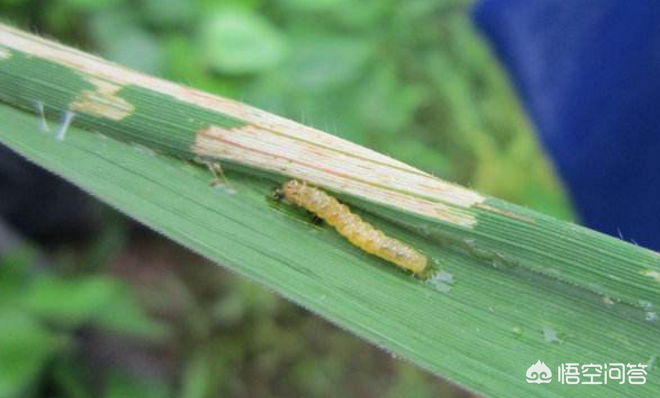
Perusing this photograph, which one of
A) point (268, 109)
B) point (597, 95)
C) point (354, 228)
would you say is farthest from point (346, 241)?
point (597, 95)

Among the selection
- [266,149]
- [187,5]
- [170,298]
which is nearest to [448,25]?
[187,5]

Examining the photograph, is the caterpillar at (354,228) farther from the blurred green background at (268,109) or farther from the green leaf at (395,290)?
the blurred green background at (268,109)

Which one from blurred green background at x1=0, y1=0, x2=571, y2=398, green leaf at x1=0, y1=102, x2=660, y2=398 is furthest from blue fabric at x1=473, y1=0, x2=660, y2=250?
green leaf at x1=0, y1=102, x2=660, y2=398

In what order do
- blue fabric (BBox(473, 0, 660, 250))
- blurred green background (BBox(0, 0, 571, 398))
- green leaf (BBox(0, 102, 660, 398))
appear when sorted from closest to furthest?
green leaf (BBox(0, 102, 660, 398))
blue fabric (BBox(473, 0, 660, 250))
blurred green background (BBox(0, 0, 571, 398))

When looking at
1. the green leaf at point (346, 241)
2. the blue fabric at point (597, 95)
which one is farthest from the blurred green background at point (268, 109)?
the green leaf at point (346, 241)

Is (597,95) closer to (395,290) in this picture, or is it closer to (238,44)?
(238,44)

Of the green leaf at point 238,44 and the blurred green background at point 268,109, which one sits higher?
the green leaf at point 238,44

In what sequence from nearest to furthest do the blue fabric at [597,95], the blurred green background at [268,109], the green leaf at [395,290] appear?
the green leaf at [395,290]
the blue fabric at [597,95]
the blurred green background at [268,109]

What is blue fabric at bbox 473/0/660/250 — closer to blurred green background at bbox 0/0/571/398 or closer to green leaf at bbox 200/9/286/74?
blurred green background at bbox 0/0/571/398
